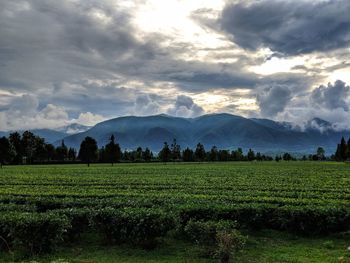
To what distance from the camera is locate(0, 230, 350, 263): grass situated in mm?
13875

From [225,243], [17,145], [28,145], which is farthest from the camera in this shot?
[28,145]

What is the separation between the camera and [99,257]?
47.2 feet

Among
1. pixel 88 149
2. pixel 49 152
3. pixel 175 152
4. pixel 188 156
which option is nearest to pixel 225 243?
pixel 88 149

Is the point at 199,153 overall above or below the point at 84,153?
Answer: above

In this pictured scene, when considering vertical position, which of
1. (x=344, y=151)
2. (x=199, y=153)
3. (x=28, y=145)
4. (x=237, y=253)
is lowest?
(x=237, y=253)

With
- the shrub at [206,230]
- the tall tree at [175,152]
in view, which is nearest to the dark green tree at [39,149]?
the tall tree at [175,152]

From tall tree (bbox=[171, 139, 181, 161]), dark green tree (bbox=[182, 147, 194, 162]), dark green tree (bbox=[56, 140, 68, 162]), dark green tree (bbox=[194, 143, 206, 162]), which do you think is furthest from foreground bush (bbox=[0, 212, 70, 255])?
dark green tree (bbox=[182, 147, 194, 162])

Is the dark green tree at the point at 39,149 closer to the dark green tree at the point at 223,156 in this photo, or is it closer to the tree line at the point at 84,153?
the tree line at the point at 84,153

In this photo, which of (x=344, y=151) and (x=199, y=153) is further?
(x=199, y=153)

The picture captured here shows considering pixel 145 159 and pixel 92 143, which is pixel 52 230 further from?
pixel 145 159

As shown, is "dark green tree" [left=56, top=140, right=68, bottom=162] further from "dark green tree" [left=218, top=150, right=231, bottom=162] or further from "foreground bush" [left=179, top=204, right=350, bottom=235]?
"foreground bush" [left=179, top=204, right=350, bottom=235]

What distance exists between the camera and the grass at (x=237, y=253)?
45.5ft

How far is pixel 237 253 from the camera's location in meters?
14.6

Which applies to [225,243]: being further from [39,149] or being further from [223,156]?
[223,156]
